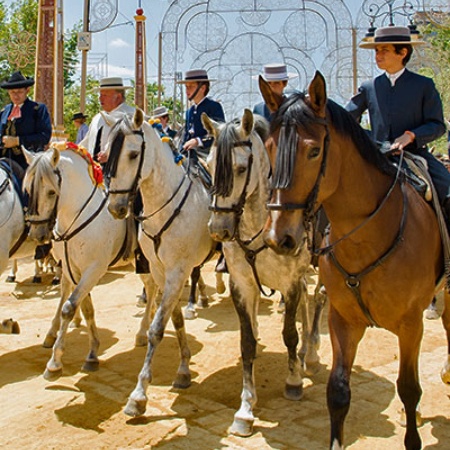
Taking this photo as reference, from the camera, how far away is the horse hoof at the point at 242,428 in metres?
4.71

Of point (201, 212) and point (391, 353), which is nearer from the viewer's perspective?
point (201, 212)

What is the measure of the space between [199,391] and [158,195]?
1.93 meters

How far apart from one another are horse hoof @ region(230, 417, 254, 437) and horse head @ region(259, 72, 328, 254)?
2164mm

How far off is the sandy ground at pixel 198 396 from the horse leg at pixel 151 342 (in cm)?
13

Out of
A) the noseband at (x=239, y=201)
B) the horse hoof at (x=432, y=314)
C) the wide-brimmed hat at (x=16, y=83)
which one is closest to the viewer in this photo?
the noseband at (x=239, y=201)

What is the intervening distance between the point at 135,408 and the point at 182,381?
3.13 feet

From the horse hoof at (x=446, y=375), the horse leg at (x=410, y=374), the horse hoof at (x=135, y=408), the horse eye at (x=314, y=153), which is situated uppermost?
the horse eye at (x=314, y=153)

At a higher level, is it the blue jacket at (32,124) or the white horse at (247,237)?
the blue jacket at (32,124)

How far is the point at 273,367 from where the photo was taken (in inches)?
255

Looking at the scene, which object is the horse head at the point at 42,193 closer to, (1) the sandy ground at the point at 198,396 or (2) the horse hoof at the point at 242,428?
(1) the sandy ground at the point at 198,396

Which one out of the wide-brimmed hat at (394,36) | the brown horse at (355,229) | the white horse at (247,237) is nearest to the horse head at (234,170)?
the white horse at (247,237)

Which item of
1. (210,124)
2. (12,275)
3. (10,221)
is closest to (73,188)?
(10,221)

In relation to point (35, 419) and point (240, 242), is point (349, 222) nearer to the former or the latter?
point (240, 242)

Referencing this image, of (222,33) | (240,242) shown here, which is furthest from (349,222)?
(222,33)
